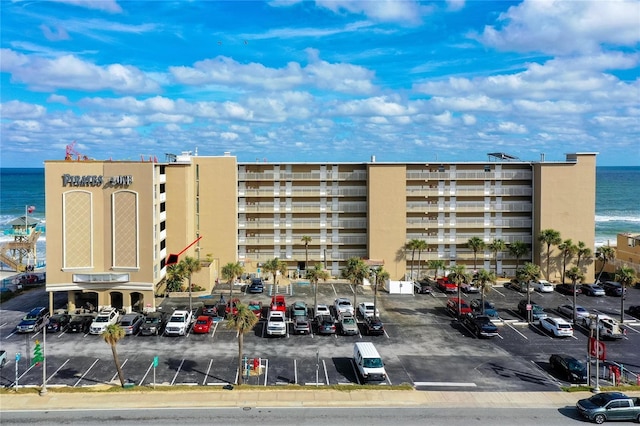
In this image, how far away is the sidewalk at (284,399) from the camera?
108ft

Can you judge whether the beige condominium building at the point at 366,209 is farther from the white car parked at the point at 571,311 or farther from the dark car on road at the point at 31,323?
the white car parked at the point at 571,311

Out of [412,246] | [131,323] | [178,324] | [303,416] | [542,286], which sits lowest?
[303,416]

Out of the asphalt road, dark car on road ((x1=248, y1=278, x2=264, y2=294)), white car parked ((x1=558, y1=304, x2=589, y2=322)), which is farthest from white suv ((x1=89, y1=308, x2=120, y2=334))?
white car parked ((x1=558, y1=304, x2=589, y2=322))

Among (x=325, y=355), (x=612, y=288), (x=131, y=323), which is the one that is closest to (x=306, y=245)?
(x=131, y=323)

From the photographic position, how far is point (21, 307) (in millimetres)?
57625

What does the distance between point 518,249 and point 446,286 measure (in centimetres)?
1332

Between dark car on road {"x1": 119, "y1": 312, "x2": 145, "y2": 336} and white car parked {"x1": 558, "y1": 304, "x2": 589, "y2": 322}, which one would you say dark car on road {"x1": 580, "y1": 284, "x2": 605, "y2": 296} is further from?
dark car on road {"x1": 119, "y1": 312, "x2": 145, "y2": 336}

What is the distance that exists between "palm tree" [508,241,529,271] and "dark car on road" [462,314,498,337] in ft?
75.1

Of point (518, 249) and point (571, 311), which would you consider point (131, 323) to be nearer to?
point (571, 311)

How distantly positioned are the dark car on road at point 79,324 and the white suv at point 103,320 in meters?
0.75

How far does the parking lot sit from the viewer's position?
1483 inches

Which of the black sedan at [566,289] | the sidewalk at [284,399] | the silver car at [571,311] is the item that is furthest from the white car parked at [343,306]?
the black sedan at [566,289]

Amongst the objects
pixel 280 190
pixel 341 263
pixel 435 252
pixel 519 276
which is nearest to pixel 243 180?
pixel 280 190

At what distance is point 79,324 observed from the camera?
48688 mm
